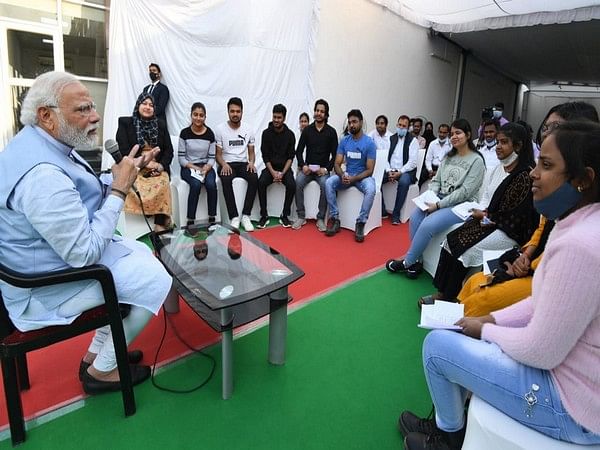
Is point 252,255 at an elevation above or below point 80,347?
above

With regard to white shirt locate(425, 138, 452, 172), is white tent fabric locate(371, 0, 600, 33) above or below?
above

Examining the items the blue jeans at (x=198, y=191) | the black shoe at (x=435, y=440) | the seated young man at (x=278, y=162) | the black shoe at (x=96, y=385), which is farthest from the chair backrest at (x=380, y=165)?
the black shoe at (x=96, y=385)

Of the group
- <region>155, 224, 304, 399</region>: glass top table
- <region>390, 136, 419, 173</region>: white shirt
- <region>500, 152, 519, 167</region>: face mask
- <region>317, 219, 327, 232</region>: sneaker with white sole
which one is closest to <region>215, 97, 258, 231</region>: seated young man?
<region>317, 219, 327, 232</region>: sneaker with white sole

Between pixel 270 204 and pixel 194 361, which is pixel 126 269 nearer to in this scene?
pixel 194 361

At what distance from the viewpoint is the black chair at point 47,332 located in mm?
1276

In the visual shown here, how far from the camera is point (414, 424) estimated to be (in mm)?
1458

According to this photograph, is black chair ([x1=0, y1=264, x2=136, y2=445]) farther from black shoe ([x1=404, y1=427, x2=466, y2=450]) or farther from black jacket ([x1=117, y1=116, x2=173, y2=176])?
black jacket ([x1=117, y1=116, x2=173, y2=176])

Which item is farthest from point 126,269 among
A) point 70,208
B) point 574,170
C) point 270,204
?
point 270,204

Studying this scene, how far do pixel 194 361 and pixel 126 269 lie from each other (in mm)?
643

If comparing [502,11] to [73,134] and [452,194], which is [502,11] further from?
[73,134]

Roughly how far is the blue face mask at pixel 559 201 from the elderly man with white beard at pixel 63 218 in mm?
1340

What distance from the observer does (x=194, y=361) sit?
188 cm

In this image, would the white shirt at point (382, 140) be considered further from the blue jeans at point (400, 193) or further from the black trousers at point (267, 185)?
the black trousers at point (267, 185)

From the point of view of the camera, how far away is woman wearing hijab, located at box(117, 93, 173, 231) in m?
3.41
